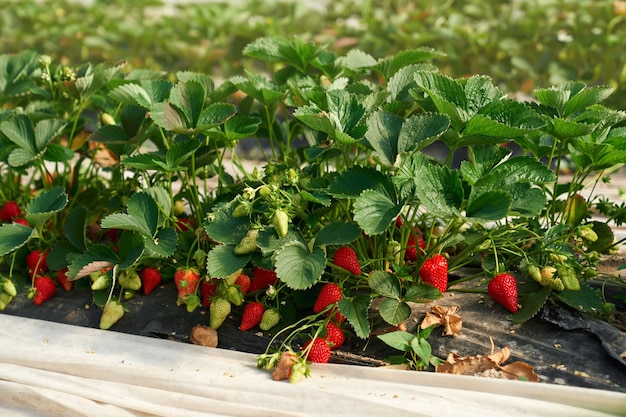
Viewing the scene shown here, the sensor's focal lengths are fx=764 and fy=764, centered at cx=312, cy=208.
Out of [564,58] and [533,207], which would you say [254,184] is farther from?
[564,58]

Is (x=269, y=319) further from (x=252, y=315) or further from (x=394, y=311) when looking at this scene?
(x=394, y=311)

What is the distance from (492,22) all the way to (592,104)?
2759mm

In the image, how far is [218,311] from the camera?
1567 mm

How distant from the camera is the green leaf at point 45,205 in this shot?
5.46ft

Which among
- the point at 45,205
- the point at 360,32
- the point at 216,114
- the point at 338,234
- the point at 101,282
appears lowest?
the point at 360,32

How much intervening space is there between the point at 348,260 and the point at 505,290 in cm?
31

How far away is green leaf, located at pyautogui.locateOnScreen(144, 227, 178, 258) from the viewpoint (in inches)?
60.9

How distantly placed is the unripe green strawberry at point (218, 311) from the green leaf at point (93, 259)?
0.24m

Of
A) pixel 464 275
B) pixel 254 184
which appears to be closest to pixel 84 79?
pixel 254 184

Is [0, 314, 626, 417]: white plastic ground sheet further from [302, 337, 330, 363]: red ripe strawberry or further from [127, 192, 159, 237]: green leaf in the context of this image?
[127, 192, 159, 237]: green leaf

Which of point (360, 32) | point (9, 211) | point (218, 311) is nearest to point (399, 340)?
point (218, 311)

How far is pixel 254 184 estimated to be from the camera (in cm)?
165

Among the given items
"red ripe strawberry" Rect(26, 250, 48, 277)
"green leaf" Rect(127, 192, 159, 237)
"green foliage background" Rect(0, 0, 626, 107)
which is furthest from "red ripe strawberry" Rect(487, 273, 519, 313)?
"green foliage background" Rect(0, 0, 626, 107)

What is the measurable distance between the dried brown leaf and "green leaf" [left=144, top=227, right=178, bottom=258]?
0.18 meters
